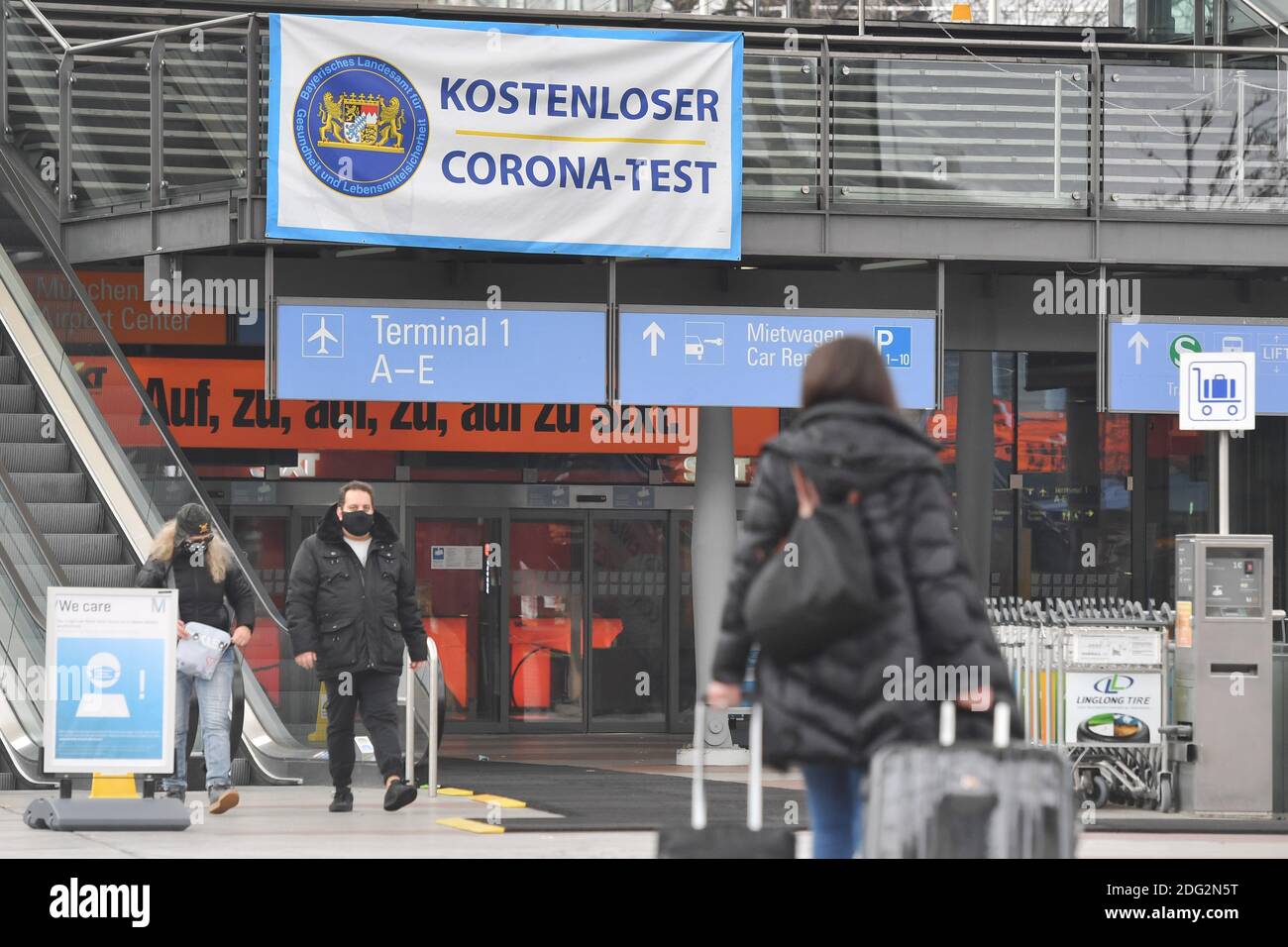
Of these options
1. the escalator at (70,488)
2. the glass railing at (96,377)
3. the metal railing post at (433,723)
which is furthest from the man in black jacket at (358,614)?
the glass railing at (96,377)

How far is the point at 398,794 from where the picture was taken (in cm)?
1120

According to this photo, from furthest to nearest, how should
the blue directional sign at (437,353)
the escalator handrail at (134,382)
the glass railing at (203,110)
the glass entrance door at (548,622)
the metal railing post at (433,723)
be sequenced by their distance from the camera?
the glass entrance door at (548,622)
the glass railing at (203,110)
the escalator handrail at (134,382)
the blue directional sign at (437,353)
the metal railing post at (433,723)

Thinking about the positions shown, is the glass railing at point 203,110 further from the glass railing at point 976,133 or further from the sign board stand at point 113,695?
the sign board stand at point 113,695

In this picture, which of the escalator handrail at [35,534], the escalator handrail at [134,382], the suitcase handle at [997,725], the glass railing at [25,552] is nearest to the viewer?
the suitcase handle at [997,725]

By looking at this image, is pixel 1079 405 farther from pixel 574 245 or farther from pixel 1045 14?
pixel 574 245

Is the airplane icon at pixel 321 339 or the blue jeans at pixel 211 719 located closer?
the blue jeans at pixel 211 719

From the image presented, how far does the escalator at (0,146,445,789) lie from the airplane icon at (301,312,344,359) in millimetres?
1482

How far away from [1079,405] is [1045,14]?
4.08m

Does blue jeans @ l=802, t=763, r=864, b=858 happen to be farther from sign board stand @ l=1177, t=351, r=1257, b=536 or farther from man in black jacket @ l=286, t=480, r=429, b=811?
sign board stand @ l=1177, t=351, r=1257, b=536

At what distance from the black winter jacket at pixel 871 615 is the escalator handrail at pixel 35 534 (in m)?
9.47

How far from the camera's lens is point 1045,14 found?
19.6 meters

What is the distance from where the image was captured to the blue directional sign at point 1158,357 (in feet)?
50.5

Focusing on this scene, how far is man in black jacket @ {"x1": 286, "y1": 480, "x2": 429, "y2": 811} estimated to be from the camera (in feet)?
37.3
